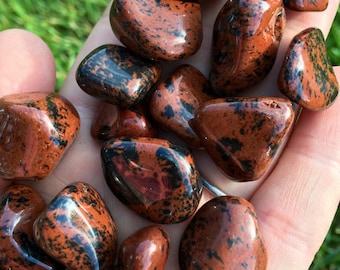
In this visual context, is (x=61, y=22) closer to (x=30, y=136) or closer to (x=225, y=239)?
(x=30, y=136)

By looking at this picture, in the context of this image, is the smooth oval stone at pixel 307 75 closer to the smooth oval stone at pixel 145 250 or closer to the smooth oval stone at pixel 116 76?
the smooth oval stone at pixel 116 76

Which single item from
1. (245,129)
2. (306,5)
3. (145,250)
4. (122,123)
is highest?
(306,5)

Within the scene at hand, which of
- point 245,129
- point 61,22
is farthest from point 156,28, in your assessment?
point 61,22

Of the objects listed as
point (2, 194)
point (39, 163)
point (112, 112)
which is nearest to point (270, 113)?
point (112, 112)

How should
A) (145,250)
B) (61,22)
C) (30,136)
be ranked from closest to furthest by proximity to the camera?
(145,250) → (30,136) → (61,22)

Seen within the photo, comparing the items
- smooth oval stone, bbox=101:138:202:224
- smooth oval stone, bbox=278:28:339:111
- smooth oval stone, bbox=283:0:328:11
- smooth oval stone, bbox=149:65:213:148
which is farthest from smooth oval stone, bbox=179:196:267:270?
smooth oval stone, bbox=283:0:328:11

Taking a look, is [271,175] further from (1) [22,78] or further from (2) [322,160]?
(1) [22,78]

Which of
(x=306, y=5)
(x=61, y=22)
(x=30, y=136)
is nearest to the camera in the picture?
(x=30, y=136)
